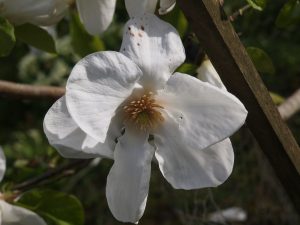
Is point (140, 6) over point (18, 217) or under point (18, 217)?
over

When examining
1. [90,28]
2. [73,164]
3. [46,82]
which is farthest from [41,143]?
[90,28]

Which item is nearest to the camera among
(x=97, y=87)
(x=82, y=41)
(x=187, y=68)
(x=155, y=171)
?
(x=97, y=87)

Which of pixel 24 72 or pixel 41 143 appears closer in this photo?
pixel 41 143

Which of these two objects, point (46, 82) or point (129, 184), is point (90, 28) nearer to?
point (129, 184)

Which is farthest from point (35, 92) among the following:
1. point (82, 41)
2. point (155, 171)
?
point (155, 171)

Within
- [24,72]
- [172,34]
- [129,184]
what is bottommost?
[24,72]

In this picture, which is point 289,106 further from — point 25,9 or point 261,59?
point 25,9

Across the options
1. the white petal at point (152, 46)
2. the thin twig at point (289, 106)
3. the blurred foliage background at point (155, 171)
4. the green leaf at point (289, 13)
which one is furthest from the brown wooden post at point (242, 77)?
the blurred foliage background at point (155, 171)
